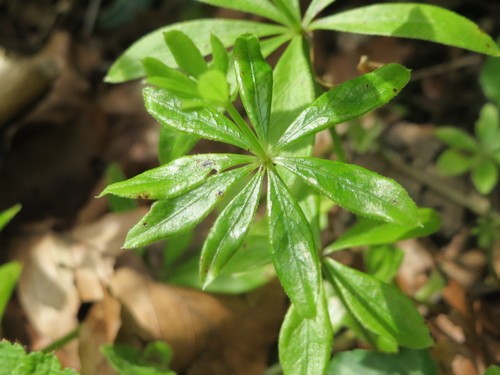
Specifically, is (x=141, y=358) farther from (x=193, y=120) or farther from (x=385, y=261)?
(x=193, y=120)

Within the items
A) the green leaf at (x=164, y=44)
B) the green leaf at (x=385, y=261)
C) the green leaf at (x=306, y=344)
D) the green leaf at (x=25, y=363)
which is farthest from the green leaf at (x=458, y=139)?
the green leaf at (x=25, y=363)

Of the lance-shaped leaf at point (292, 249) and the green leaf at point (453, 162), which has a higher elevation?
the lance-shaped leaf at point (292, 249)

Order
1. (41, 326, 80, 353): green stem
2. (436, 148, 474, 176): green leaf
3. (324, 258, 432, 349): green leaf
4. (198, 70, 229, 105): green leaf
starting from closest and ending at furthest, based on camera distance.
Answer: (198, 70, 229, 105): green leaf → (324, 258, 432, 349): green leaf → (41, 326, 80, 353): green stem → (436, 148, 474, 176): green leaf

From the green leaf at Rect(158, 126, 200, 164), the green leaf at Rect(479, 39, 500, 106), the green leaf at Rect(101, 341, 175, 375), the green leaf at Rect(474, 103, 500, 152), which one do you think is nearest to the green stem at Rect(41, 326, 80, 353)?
the green leaf at Rect(101, 341, 175, 375)

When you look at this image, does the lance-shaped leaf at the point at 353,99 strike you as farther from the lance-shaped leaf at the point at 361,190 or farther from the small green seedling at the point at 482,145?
the small green seedling at the point at 482,145

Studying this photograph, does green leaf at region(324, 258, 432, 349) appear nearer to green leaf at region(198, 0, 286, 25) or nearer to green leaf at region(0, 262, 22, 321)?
green leaf at region(198, 0, 286, 25)

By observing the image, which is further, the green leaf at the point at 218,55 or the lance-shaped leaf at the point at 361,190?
the green leaf at the point at 218,55

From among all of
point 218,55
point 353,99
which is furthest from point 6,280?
point 353,99

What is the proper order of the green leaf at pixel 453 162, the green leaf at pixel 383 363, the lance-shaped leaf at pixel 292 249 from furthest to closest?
the green leaf at pixel 453 162
the green leaf at pixel 383 363
the lance-shaped leaf at pixel 292 249
